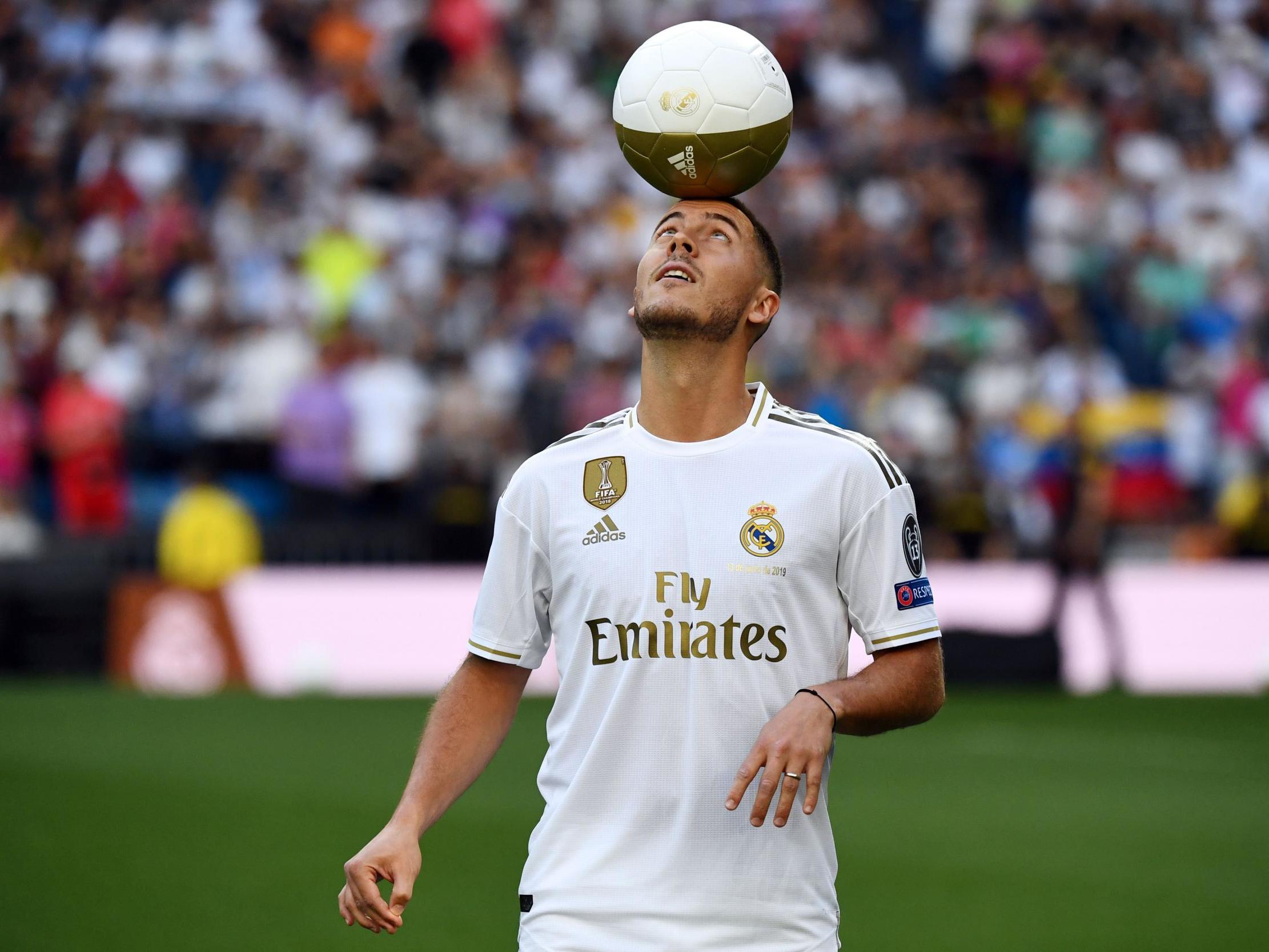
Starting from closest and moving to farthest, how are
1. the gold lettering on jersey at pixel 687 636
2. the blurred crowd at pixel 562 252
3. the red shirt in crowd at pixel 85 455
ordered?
the gold lettering on jersey at pixel 687 636, the red shirt in crowd at pixel 85 455, the blurred crowd at pixel 562 252

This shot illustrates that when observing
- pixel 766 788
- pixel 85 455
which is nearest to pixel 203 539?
pixel 85 455

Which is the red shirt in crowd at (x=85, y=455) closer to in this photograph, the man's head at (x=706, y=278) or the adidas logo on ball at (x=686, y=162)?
the adidas logo on ball at (x=686, y=162)

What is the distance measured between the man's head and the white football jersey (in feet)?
0.73

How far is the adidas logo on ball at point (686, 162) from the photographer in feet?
13.0

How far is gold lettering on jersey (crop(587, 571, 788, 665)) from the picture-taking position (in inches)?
141

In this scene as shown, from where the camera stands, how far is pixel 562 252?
19000 mm

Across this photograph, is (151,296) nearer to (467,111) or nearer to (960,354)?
(467,111)

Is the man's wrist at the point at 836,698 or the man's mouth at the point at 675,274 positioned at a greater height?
the man's mouth at the point at 675,274

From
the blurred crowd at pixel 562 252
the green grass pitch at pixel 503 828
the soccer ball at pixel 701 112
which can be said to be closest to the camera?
the soccer ball at pixel 701 112

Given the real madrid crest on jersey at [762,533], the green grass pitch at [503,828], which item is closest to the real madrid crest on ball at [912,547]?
the real madrid crest on jersey at [762,533]

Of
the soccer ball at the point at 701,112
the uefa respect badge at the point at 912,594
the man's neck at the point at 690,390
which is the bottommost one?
the uefa respect badge at the point at 912,594

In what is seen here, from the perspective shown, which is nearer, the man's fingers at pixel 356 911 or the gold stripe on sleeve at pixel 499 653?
the man's fingers at pixel 356 911

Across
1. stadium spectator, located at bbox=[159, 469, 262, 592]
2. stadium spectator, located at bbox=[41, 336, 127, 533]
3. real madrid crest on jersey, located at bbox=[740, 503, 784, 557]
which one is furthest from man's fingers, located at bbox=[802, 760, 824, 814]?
stadium spectator, located at bbox=[41, 336, 127, 533]

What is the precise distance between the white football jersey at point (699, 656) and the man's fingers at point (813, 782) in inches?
9.8
